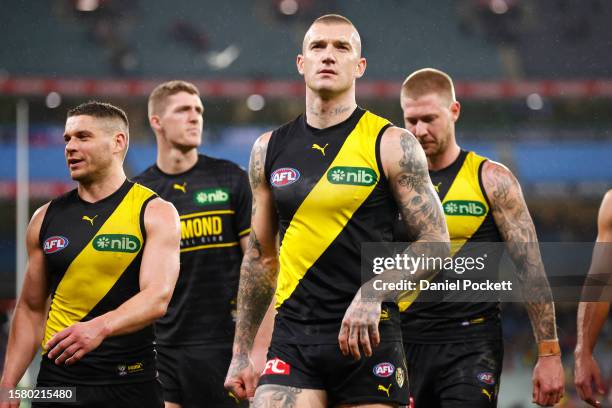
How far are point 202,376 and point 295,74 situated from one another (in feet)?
66.6

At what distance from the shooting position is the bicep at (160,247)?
15.4 ft

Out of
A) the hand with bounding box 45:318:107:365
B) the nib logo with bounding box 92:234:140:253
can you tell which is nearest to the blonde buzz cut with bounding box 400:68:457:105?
the nib logo with bounding box 92:234:140:253

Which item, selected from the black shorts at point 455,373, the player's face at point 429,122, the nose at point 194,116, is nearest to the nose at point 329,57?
the player's face at point 429,122

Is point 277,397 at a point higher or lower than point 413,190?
lower

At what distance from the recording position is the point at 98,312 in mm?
4695

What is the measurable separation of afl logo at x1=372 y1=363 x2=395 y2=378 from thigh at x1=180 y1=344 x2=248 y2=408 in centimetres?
213

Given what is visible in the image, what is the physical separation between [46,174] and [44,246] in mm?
19889

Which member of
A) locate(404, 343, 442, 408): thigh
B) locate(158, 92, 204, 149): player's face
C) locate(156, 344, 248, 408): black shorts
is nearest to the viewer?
locate(404, 343, 442, 408): thigh

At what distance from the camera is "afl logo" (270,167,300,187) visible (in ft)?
14.0

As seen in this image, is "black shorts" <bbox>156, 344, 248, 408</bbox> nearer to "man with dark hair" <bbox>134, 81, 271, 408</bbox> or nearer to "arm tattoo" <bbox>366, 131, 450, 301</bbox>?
"man with dark hair" <bbox>134, 81, 271, 408</bbox>

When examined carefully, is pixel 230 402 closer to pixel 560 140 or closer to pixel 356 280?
pixel 356 280

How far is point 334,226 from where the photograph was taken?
4.19 metres

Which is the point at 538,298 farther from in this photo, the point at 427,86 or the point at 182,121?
the point at 182,121

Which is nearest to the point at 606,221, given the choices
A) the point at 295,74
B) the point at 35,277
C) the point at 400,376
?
the point at 400,376
